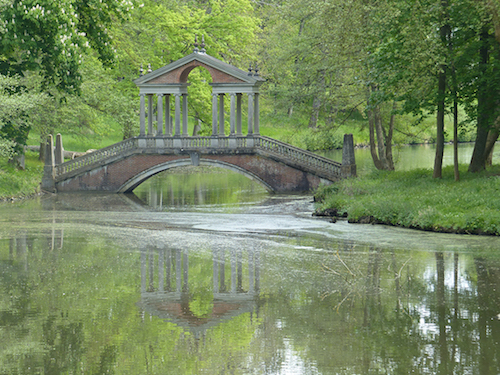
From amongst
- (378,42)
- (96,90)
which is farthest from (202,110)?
(378,42)

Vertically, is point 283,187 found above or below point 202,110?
below

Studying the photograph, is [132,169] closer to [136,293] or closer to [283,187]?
[283,187]

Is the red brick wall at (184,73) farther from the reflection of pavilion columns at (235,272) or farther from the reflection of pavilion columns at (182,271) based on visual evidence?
the reflection of pavilion columns at (235,272)

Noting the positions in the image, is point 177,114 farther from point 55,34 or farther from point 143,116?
point 55,34

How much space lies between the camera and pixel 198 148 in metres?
34.3

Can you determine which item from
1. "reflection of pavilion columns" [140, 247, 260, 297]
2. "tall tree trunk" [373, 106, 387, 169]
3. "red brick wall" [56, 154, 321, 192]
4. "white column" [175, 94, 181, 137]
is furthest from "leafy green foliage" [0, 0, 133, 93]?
"tall tree trunk" [373, 106, 387, 169]

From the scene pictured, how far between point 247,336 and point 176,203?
21677 mm

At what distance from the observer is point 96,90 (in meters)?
38.1

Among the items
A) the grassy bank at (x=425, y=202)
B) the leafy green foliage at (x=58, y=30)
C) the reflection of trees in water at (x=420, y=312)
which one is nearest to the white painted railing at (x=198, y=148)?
the grassy bank at (x=425, y=202)

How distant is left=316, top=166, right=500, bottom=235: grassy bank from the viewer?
19047mm

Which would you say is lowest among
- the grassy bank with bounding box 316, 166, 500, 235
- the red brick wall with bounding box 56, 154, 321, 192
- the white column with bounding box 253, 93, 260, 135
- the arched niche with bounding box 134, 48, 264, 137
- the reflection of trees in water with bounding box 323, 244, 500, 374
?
the reflection of trees in water with bounding box 323, 244, 500, 374

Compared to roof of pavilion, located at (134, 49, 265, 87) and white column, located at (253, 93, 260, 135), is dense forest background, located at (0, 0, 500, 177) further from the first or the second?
roof of pavilion, located at (134, 49, 265, 87)

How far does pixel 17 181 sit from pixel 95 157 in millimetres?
4150

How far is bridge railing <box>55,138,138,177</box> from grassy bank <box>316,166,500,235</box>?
12.8 meters
